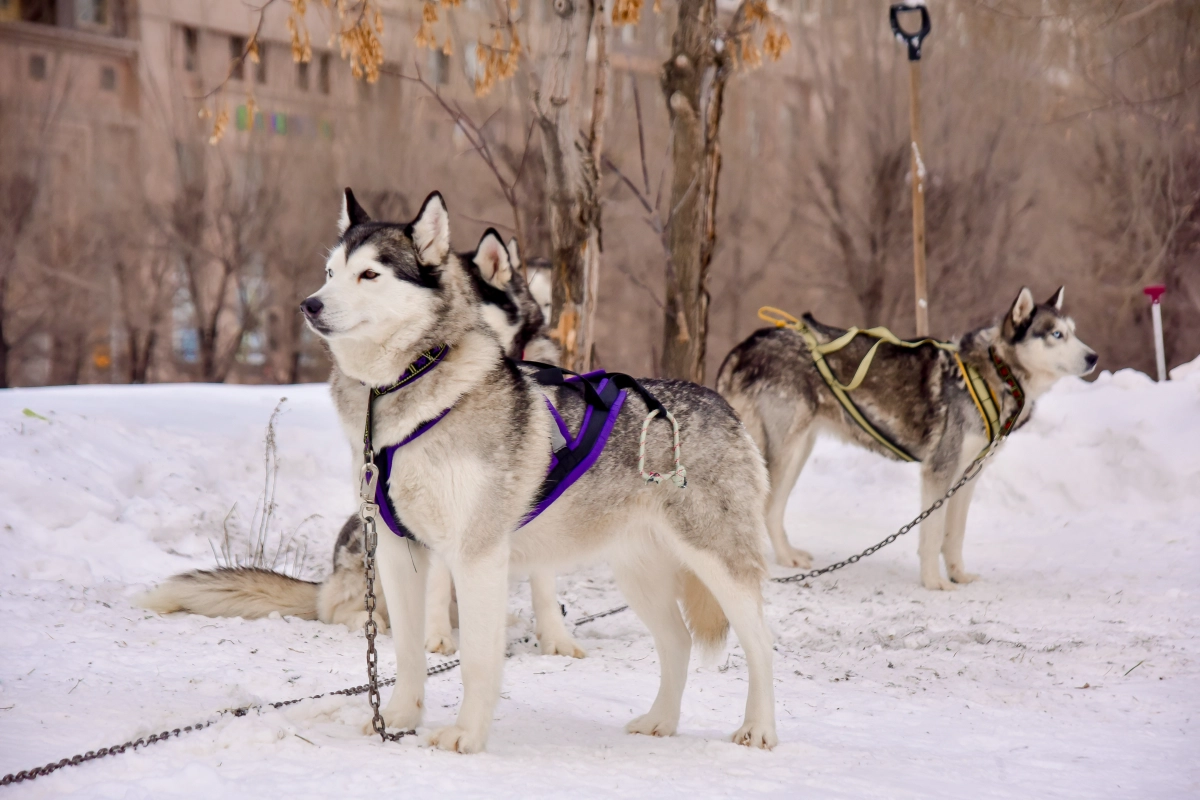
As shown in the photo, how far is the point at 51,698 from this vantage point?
341 cm

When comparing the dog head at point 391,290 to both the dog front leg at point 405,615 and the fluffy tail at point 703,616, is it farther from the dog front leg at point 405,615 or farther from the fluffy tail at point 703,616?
the fluffy tail at point 703,616

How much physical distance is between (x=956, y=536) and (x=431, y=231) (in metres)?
5.02

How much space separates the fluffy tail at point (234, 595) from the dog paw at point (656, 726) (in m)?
2.19

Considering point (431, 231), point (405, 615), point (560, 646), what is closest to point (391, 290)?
point (431, 231)

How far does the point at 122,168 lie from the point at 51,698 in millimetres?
16312

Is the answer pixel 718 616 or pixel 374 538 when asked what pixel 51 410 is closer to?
pixel 374 538

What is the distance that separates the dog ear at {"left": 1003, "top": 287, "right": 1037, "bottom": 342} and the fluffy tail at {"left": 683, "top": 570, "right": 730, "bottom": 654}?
166 inches

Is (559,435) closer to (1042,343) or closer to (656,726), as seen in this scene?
(656,726)

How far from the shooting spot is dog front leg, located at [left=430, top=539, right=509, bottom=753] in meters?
3.14

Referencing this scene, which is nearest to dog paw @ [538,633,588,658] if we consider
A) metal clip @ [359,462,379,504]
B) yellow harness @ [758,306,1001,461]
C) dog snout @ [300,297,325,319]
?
metal clip @ [359,462,379,504]

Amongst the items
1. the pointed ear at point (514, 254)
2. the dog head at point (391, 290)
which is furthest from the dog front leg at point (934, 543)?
the dog head at point (391, 290)

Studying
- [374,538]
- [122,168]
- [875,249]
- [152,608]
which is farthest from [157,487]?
[875,249]

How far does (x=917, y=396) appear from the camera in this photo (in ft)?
23.2

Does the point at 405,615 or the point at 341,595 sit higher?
the point at 405,615
